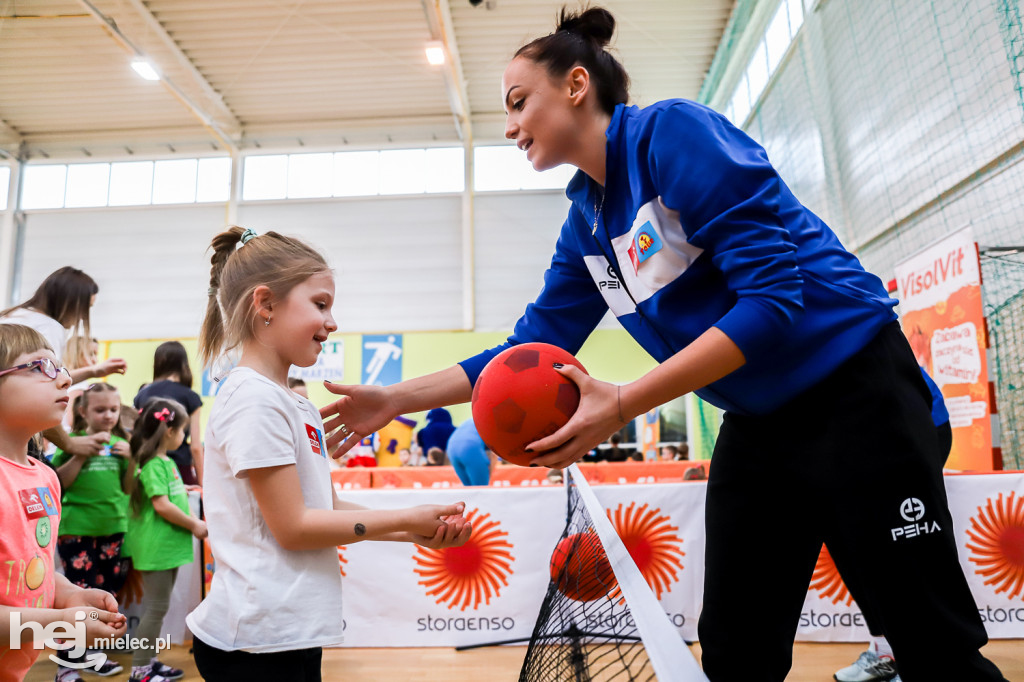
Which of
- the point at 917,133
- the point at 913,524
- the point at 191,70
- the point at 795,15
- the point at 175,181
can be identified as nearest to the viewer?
the point at 913,524

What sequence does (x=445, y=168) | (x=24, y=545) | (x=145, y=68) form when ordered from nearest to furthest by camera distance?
(x=24, y=545)
(x=145, y=68)
(x=445, y=168)

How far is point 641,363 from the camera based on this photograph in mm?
14609

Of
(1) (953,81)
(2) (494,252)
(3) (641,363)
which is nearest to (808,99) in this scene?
(1) (953,81)

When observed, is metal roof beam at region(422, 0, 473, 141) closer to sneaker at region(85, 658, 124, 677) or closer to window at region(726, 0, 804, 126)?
window at region(726, 0, 804, 126)

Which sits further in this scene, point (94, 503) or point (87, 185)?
point (87, 185)

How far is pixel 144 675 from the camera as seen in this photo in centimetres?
340

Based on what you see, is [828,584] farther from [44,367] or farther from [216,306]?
[44,367]

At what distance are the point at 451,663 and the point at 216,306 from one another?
104 inches

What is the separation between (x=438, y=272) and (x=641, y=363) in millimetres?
5042

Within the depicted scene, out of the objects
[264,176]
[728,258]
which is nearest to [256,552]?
[728,258]

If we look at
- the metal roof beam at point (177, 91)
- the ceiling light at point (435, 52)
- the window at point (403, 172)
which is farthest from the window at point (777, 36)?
the metal roof beam at point (177, 91)

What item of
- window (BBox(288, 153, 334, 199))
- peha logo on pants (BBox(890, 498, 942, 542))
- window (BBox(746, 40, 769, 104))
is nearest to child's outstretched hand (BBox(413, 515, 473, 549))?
peha logo on pants (BBox(890, 498, 942, 542))

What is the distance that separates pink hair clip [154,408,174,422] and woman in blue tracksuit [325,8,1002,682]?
9.89 feet

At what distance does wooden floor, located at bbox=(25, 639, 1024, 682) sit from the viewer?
347 cm
